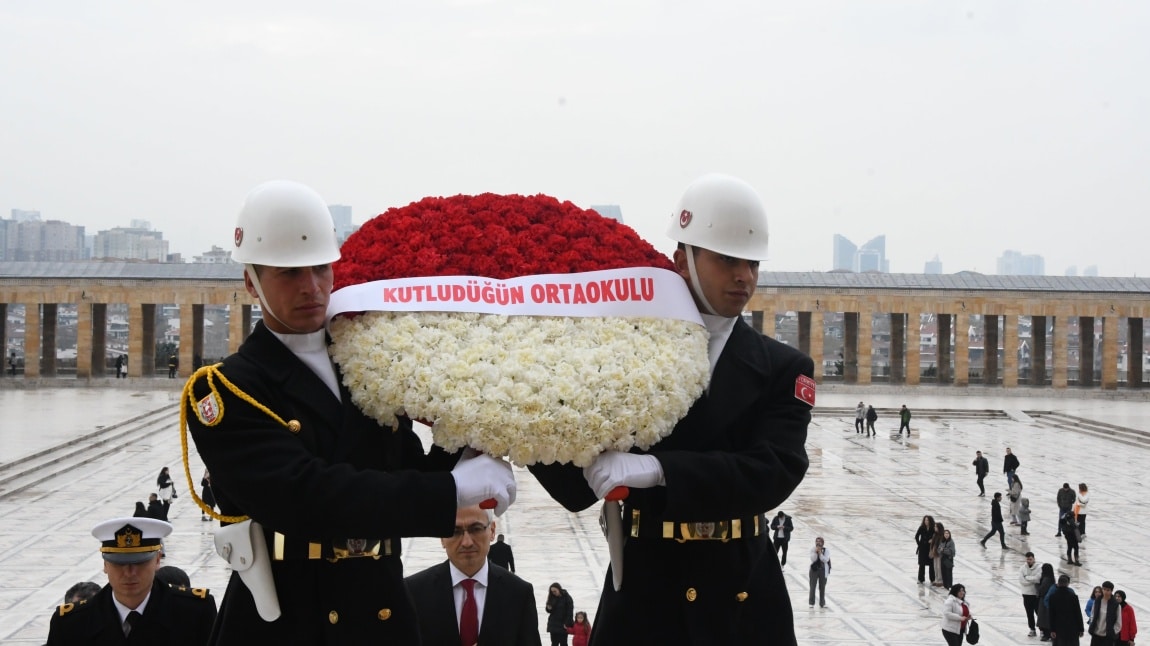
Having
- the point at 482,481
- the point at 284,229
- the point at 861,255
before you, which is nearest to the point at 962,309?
the point at 482,481

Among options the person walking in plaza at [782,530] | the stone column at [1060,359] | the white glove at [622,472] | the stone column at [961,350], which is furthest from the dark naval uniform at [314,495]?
the stone column at [1060,359]

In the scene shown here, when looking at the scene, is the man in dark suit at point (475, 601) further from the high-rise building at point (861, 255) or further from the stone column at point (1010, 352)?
the high-rise building at point (861, 255)

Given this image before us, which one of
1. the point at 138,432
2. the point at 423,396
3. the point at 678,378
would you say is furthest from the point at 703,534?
the point at 138,432

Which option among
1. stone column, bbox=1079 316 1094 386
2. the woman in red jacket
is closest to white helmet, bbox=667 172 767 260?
the woman in red jacket

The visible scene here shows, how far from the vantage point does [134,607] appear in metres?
4.05

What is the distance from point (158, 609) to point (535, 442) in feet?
5.73

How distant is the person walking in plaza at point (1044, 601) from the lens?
37.6 ft

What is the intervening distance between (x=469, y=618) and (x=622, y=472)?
1.55 metres

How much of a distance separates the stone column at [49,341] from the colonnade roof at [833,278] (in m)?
1.61

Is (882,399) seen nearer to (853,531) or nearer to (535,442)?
(853,531)

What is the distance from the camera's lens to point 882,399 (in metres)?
41.0

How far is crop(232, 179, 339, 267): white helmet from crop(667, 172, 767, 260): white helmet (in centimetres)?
106

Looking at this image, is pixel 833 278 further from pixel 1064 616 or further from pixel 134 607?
pixel 134 607

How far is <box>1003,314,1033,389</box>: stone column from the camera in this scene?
4597cm
